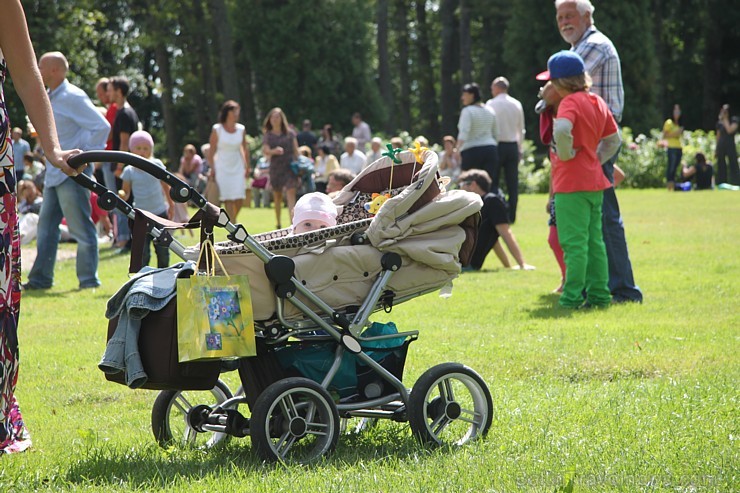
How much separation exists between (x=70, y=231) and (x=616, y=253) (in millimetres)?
5223

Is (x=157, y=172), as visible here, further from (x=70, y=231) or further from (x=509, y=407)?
(x=70, y=231)

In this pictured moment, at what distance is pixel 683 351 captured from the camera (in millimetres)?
6453

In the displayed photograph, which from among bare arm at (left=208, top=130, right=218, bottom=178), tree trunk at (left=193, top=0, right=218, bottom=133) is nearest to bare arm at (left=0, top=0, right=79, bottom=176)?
bare arm at (left=208, top=130, right=218, bottom=178)

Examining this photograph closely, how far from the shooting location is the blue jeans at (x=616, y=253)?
863cm

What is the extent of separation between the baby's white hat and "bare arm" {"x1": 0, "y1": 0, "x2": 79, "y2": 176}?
3.67 feet

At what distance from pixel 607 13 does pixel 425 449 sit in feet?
116

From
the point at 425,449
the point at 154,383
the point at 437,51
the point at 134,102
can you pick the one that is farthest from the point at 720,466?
the point at 437,51

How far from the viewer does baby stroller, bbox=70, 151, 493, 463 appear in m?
4.28

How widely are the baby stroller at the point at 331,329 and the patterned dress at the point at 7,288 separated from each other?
307 mm

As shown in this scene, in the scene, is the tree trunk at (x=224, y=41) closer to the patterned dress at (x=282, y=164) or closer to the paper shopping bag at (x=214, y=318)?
the patterned dress at (x=282, y=164)

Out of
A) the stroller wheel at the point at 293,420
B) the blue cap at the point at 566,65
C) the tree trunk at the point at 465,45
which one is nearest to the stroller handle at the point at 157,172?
the stroller wheel at the point at 293,420

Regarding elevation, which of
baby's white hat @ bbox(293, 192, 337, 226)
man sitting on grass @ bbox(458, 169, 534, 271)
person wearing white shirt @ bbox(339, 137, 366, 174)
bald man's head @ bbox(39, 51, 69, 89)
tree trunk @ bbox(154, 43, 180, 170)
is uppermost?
tree trunk @ bbox(154, 43, 180, 170)

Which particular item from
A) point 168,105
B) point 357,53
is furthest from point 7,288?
point 357,53

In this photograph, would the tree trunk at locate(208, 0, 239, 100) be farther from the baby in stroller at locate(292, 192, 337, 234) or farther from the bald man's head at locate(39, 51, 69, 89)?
the baby in stroller at locate(292, 192, 337, 234)
